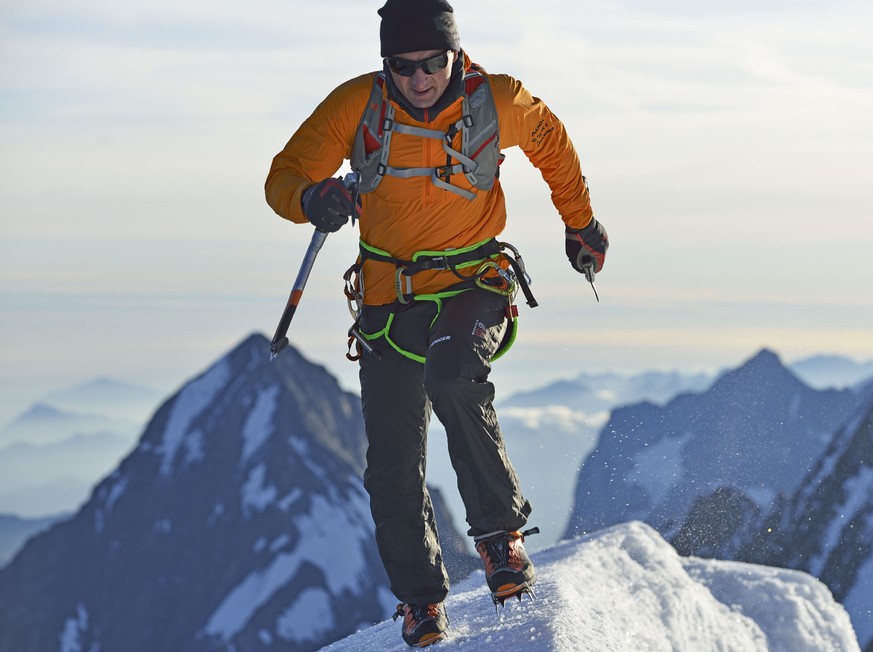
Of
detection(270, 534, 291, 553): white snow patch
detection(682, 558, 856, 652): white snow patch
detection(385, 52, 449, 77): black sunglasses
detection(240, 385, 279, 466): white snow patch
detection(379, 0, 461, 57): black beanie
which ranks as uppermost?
detection(379, 0, 461, 57): black beanie

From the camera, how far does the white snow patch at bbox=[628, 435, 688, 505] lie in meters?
32.1

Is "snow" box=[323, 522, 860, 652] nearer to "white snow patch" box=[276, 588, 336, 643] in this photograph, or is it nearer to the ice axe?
the ice axe

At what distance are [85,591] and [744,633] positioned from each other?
11981cm

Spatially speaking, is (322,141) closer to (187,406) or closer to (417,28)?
(417,28)

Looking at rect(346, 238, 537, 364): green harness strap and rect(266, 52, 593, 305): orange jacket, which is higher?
rect(266, 52, 593, 305): orange jacket

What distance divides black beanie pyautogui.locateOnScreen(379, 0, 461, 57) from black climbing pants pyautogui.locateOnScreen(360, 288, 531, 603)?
173cm

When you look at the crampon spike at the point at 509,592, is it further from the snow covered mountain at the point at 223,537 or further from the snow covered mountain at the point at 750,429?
the snow covered mountain at the point at 223,537

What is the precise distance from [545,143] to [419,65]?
48.9 inches

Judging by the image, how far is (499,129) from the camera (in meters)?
7.96

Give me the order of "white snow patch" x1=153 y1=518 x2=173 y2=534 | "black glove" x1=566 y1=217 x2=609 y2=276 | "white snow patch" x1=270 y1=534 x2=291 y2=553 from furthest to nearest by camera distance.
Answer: "white snow patch" x1=153 y1=518 x2=173 y2=534 → "white snow patch" x1=270 y1=534 x2=291 y2=553 → "black glove" x1=566 y1=217 x2=609 y2=276

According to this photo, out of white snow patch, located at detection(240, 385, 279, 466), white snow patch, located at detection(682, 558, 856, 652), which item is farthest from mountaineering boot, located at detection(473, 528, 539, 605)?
white snow patch, located at detection(240, 385, 279, 466)

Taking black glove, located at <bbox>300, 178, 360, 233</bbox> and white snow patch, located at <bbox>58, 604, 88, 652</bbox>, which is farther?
white snow patch, located at <bbox>58, 604, 88, 652</bbox>

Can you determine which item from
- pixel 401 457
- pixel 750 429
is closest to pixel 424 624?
pixel 401 457

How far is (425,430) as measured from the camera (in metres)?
8.28
